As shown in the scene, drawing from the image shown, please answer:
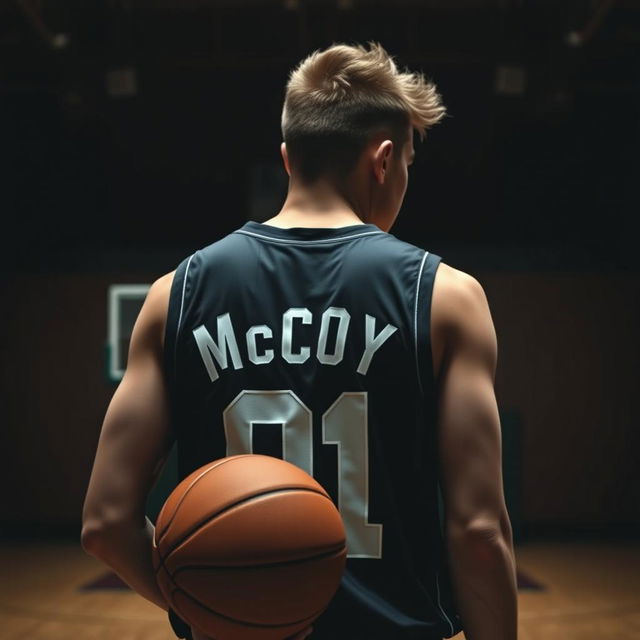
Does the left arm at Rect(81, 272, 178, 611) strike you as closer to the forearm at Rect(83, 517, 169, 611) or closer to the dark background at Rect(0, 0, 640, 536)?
the forearm at Rect(83, 517, 169, 611)

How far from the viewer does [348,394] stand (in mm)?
1081

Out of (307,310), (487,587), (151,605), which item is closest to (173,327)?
(307,310)

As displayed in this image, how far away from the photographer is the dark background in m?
6.74

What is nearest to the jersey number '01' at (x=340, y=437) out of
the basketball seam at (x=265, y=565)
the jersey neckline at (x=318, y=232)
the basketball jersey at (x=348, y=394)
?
the basketball jersey at (x=348, y=394)

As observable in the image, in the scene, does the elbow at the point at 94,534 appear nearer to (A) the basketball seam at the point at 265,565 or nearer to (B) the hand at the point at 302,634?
(A) the basketball seam at the point at 265,565

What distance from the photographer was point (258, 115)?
7.55 meters

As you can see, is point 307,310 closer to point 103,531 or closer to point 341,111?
point 341,111

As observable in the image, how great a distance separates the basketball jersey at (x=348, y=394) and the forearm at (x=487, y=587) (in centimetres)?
5

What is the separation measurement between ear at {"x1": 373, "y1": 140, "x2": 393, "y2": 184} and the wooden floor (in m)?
3.24

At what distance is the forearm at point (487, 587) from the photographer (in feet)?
3.44

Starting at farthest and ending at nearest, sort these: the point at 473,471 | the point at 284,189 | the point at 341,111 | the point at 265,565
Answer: the point at 284,189 → the point at 341,111 → the point at 473,471 → the point at 265,565

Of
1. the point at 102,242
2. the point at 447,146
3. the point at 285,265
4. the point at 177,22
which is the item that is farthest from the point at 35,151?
the point at 285,265

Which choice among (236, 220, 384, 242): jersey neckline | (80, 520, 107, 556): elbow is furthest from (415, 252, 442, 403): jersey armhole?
(80, 520, 107, 556): elbow

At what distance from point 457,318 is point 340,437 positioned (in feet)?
0.70
